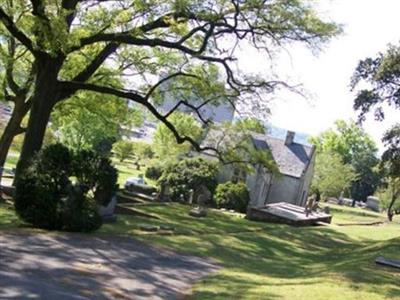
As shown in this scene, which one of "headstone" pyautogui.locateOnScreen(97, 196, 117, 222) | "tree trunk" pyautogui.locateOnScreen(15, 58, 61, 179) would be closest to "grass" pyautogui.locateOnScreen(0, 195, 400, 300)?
"headstone" pyautogui.locateOnScreen(97, 196, 117, 222)

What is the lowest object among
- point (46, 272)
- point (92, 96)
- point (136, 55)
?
point (46, 272)

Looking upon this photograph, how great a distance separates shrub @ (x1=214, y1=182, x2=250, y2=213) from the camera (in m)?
41.3

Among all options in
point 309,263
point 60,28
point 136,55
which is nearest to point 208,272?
point 309,263

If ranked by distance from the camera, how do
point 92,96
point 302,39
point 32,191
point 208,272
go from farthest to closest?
point 92,96 < point 302,39 < point 32,191 < point 208,272

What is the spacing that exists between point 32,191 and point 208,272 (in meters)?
5.21

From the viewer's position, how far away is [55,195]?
15828 millimetres

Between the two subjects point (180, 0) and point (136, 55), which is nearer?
point (180, 0)

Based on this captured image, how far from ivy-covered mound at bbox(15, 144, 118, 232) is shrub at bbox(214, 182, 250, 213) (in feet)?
81.3

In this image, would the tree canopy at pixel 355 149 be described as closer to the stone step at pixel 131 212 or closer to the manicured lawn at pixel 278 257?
the manicured lawn at pixel 278 257

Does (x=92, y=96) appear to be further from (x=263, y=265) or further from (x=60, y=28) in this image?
(x=263, y=265)

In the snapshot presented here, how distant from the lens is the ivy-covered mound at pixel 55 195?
15.7 m

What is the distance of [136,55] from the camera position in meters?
27.0

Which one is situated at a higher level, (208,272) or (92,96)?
(92,96)

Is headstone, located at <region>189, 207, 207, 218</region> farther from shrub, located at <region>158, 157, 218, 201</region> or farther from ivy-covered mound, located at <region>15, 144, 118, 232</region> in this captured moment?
ivy-covered mound, located at <region>15, 144, 118, 232</region>
